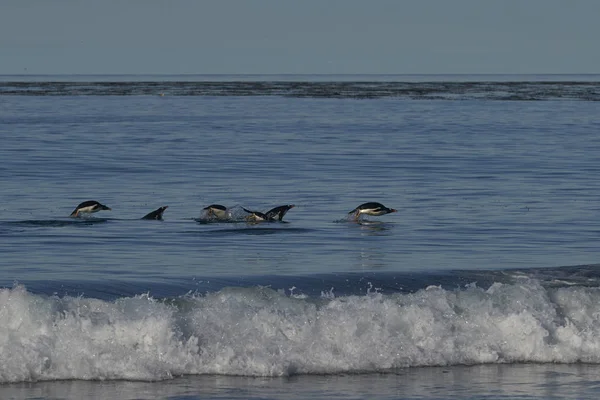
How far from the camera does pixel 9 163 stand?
39938 millimetres

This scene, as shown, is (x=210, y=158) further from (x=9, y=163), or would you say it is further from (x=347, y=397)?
(x=347, y=397)

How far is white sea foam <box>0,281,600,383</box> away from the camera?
573 inches

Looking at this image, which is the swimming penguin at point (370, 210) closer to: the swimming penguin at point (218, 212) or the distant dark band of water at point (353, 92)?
the swimming penguin at point (218, 212)

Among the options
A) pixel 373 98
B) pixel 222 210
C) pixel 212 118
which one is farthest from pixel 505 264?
pixel 373 98

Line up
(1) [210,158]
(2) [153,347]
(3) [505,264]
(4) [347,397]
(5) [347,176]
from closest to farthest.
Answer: (4) [347,397] → (2) [153,347] → (3) [505,264] → (5) [347,176] → (1) [210,158]

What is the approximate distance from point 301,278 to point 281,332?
3.81m

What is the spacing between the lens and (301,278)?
1925cm

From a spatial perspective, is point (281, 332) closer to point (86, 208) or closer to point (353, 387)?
point (353, 387)

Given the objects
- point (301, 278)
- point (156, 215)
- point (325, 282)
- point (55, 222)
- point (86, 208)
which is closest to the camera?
point (325, 282)

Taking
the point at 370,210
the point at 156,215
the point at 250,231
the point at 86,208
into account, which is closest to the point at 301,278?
the point at 250,231

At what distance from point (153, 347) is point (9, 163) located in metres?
26.1

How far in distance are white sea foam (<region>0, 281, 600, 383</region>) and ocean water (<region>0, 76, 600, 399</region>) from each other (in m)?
0.02

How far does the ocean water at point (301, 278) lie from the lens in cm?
1454

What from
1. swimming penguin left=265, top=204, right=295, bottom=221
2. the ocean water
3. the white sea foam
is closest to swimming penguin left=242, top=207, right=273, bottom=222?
swimming penguin left=265, top=204, right=295, bottom=221
